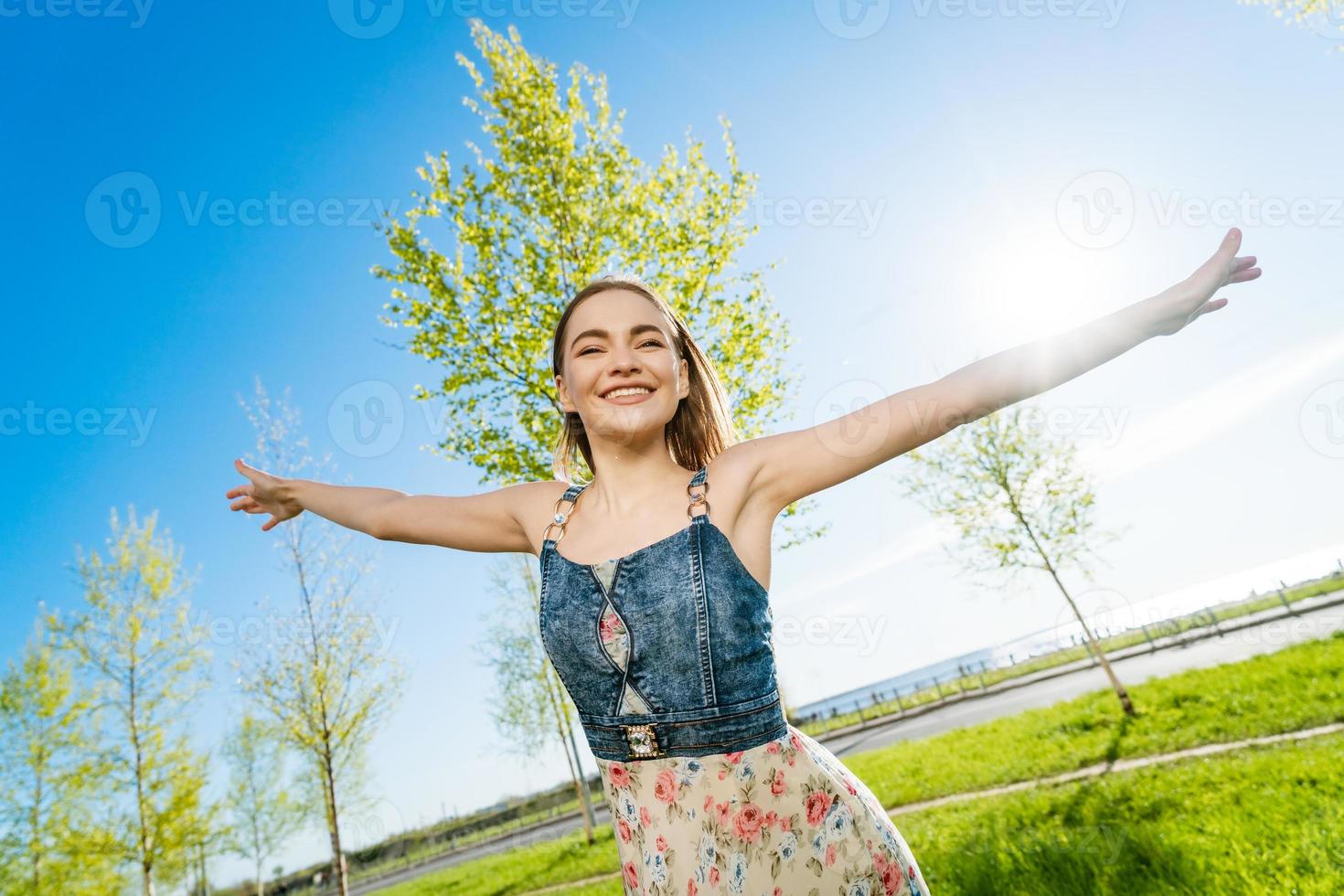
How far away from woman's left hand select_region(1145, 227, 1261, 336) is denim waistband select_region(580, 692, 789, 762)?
1333 mm

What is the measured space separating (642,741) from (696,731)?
0.13 meters

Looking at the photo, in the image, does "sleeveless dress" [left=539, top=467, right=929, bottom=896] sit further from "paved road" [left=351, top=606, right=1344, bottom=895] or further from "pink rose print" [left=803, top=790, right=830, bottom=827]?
"paved road" [left=351, top=606, right=1344, bottom=895]

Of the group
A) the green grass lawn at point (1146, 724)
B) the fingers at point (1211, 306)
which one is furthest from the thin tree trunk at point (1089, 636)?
the fingers at point (1211, 306)

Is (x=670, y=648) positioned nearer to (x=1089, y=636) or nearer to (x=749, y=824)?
(x=749, y=824)

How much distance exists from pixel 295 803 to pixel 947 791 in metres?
24.3

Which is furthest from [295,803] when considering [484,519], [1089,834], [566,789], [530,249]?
[484,519]

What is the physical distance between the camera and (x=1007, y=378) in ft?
5.68

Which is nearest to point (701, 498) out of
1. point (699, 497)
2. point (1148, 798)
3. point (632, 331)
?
point (699, 497)

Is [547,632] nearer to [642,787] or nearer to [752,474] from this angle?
[642,787]

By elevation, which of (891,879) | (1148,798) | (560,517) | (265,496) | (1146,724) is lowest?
(1146,724)

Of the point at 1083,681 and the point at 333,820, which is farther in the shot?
the point at 1083,681

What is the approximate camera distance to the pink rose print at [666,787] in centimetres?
159

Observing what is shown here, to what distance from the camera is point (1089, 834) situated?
5992 millimetres

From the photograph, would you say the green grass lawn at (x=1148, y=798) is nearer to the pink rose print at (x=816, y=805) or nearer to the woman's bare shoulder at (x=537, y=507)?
the pink rose print at (x=816, y=805)
